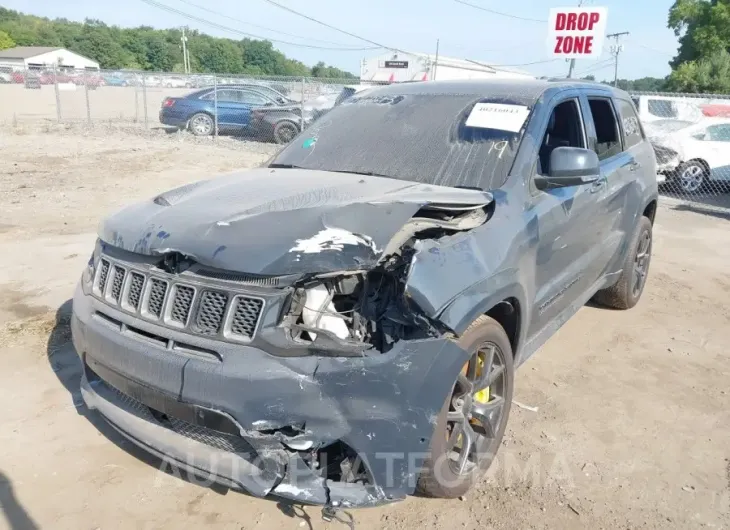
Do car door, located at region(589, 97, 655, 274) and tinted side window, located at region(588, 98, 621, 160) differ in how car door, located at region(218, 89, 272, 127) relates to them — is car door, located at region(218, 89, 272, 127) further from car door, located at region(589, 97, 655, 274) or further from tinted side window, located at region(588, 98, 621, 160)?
tinted side window, located at region(588, 98, 621, 160)

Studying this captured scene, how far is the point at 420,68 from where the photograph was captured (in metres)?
32.4

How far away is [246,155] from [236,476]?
1323cm

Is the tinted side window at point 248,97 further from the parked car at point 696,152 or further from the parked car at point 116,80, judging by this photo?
the parked car at point 696,152

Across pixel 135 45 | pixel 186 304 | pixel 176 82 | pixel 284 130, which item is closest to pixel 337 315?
pixel 186 304

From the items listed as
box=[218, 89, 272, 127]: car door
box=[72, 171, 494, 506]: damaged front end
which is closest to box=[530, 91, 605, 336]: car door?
box=[72, 171, 494, 506]: damaged front end

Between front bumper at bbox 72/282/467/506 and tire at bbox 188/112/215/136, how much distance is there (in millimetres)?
16369

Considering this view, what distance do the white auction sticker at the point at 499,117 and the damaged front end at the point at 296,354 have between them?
3.97ft

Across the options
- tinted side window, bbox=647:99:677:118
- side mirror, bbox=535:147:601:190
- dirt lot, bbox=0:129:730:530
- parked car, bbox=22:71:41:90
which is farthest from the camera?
parked car, bbox=22:71:41:90

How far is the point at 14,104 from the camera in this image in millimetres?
27250

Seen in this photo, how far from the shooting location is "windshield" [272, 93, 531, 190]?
3309mm

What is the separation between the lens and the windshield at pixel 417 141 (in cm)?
331

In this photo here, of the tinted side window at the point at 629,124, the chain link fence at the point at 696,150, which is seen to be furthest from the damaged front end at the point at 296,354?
A: the chain link fence at the point at 696,150

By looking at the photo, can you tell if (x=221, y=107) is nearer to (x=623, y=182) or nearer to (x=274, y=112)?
(x=274, y=112)

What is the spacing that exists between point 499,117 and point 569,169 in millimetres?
552
